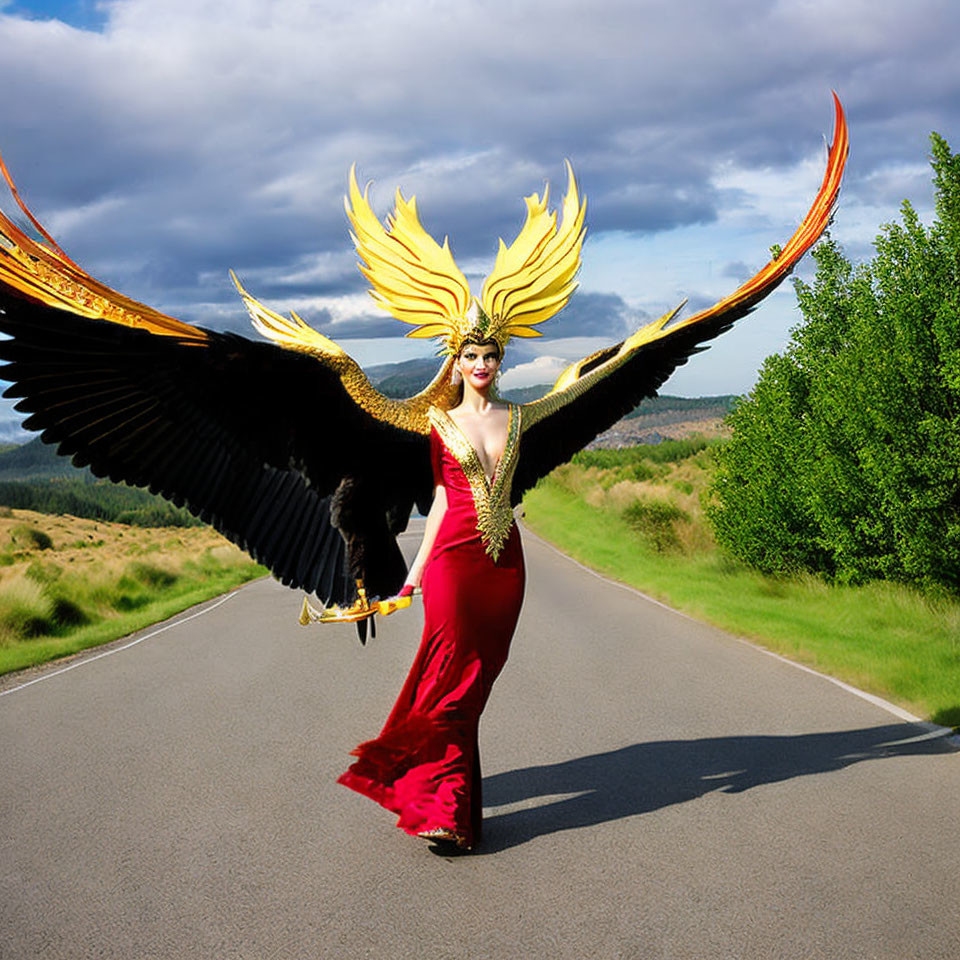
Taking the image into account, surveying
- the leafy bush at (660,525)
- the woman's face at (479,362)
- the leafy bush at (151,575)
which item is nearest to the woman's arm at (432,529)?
the woman's face at (479,362)

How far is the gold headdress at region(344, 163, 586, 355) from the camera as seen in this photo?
504 cm

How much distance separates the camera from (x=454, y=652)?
494 centimetres

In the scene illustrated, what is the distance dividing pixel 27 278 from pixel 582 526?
27559 mm

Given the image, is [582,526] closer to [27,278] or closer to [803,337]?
[803,337]

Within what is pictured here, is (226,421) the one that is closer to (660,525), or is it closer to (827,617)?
(827,617)

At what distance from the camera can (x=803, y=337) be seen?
54.6 feet

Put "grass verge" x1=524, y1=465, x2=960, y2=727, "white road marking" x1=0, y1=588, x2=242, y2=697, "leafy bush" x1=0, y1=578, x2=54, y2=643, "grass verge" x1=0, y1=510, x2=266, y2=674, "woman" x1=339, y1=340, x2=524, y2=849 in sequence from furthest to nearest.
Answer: "leafy bush" x1=0, y1=578, x2=54, y2=643, "grass verge" x1=0, y1=510, x2=266, y2=674, "white road marking" x1=0, y1=588, x2=242, y2=697, "grass verge" x1=524, y1=465, x2=960, y2=727, "woman" x1=339, y1=340, x2=524, y2=849

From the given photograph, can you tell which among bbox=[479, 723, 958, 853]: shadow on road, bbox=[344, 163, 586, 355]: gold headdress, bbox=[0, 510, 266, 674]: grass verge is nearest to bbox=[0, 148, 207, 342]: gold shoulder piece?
bbox=[344, 163, 586, 355]: gold headdress

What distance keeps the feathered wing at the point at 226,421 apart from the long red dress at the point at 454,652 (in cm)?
44

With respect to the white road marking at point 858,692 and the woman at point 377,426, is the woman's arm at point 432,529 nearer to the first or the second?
the woman at point 377,426

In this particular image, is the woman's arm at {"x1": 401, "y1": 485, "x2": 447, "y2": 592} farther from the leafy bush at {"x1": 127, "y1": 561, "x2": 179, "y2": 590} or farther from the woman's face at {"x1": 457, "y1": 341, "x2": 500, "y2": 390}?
the leafy bush at {"x1": 127, "y1": 561, "x2": 179, "y2": 590}

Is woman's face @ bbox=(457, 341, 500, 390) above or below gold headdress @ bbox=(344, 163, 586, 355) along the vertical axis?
below

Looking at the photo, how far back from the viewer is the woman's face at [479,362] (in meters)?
5.01

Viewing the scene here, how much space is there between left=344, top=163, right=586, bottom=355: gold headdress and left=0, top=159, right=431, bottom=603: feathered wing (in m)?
0.44
